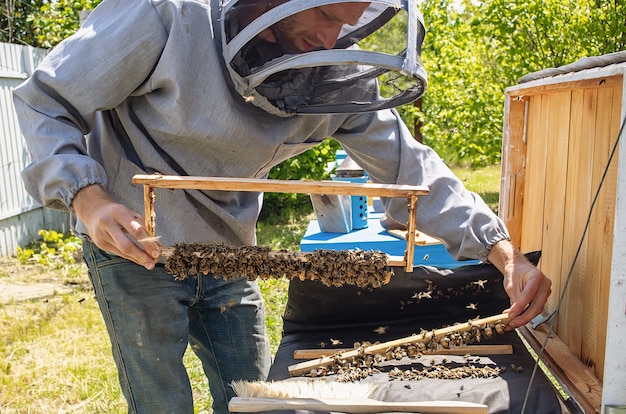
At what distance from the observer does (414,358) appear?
191cm

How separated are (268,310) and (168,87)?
2873mm

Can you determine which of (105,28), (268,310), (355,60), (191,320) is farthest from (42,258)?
(355,60)

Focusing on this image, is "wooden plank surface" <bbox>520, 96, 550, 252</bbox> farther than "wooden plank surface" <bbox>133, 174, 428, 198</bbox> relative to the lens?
Yes

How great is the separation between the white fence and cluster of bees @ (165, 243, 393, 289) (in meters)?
5.19

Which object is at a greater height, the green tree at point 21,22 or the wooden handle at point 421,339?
the green tree at point 21,22

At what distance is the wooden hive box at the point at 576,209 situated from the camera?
4.51ft

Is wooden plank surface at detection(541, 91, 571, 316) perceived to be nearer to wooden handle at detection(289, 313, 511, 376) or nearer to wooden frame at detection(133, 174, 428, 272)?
wooden handle at detection(289, 313, 511, 376)

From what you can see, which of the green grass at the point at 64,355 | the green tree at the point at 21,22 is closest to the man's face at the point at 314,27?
the green grass at the point at 64,355

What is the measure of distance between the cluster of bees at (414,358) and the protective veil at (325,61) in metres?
0.72

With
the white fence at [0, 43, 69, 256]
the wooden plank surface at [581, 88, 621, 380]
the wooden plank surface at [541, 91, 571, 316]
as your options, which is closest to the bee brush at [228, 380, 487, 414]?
the wooden plank surface at [581, 88, 621, 380]

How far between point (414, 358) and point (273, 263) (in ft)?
1.84

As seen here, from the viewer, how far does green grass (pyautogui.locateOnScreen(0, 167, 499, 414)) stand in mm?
3223

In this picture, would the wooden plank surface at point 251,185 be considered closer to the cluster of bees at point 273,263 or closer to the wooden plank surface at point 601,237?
the cluster of bees at point 273,263

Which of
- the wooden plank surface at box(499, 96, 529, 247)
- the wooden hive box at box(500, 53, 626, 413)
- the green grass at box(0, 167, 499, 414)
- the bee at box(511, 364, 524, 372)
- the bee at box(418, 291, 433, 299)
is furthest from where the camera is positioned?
the green grass at box(0, 167, 499, 414)
